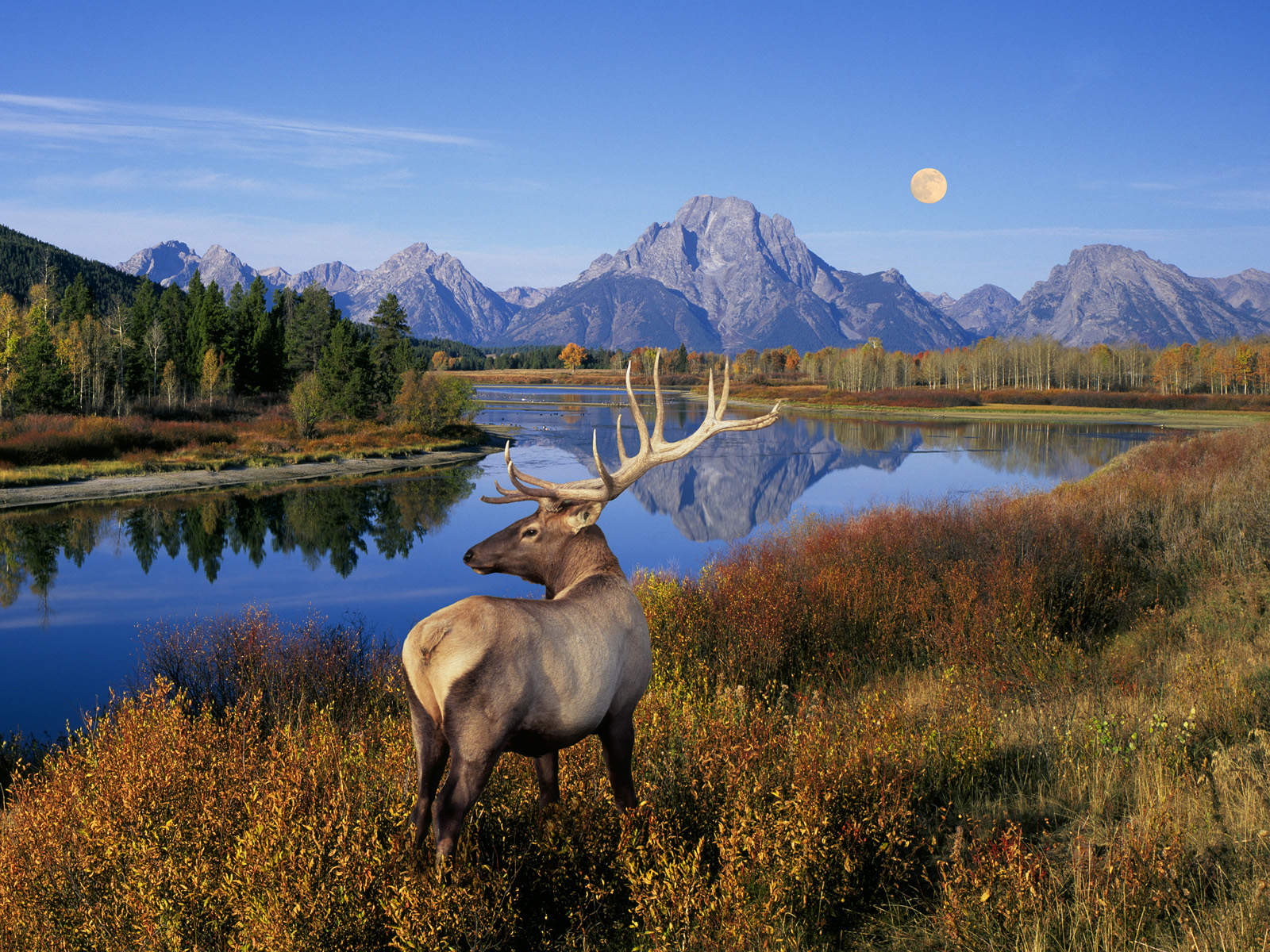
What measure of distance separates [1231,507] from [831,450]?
1536 inches

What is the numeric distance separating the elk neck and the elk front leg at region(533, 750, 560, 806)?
91 cm

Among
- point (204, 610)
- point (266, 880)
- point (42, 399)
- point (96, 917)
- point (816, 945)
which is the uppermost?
point (42, 399)

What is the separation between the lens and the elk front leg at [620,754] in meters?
4.19

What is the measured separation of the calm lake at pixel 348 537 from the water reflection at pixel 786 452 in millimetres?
265

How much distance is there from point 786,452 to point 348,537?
108ft

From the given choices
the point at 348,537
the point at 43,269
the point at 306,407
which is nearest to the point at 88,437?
the point at 306,407

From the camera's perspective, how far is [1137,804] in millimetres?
5195

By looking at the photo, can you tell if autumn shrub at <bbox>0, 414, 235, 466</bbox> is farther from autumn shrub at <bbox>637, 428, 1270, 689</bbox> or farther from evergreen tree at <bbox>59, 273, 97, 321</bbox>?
autumn shrub at <bbox>637, 428, 1270, 689</bbox>

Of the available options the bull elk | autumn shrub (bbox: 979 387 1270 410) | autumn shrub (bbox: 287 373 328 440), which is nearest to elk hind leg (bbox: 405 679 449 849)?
the bull elk

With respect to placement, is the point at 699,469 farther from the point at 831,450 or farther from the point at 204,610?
the point at 204,610

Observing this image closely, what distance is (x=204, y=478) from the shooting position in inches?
1521

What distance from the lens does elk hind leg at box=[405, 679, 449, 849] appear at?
3.74 meters

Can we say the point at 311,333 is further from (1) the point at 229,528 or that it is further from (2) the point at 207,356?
(1) the point at 229,528

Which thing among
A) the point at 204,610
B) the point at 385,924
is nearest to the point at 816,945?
the point at 385,924
